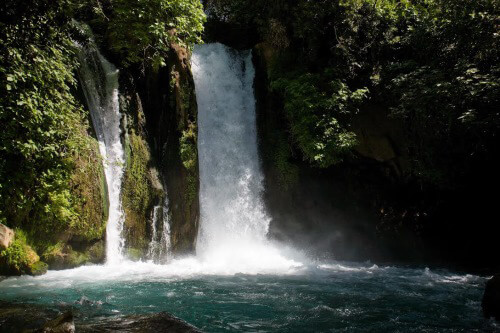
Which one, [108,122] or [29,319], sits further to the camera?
[108,122]

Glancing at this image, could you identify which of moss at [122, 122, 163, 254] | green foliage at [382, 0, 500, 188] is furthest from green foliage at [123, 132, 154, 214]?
green foliage at [382, 0, 500, 188]

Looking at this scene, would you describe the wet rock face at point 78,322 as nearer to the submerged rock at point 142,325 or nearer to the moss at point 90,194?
the submerged rock at point 142,325

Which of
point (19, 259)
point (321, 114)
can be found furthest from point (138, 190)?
point (321, 114)

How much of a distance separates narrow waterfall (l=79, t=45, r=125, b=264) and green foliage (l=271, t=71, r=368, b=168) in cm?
613

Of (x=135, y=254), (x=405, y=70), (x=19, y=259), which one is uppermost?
(x=405, y=70)

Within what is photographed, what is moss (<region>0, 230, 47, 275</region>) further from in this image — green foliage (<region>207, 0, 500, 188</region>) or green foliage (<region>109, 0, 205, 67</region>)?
green foliage (<region>207, 0, 500, 188</region>)

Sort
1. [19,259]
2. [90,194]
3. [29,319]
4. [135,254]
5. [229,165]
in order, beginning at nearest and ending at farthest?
1. [29,319]
2. [19,259]
3. [90,194]
4. [135,254]
5. [229,165]

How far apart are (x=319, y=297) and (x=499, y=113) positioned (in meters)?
6.39

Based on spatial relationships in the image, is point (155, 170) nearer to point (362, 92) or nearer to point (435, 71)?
point (362, 92)

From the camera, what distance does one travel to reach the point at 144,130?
38.1 feet

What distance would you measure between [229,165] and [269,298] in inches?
301

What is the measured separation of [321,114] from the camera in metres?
13.2

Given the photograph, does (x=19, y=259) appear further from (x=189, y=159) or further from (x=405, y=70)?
(x=405, y=70)

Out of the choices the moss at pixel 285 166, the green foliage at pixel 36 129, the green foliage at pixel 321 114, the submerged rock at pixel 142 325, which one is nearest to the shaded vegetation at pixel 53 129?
the green foliage at pixel 36 129
